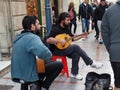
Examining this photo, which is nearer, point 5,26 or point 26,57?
point 26,57

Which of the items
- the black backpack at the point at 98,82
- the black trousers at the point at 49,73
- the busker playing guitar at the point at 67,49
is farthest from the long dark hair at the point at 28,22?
the busker playing guitar at the point at 67,49

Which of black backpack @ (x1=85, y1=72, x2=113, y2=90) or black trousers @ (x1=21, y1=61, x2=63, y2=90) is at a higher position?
black trousers @ (x1=21, y1=61, x2=63, y2=90)

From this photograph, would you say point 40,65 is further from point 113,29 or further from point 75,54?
point 75,54

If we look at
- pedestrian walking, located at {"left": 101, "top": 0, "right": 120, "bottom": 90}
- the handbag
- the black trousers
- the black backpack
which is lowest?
the black backpack

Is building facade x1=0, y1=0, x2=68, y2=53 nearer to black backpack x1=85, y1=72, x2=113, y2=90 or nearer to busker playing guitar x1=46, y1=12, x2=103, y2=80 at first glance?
busker playing guitar x1=46, y1=12, x2=103, y2=80

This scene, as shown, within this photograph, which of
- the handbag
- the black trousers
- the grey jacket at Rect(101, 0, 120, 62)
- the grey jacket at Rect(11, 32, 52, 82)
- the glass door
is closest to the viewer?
the grey jacket at Rect(101, 0, 120, 62)

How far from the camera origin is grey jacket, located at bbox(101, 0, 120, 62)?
140 inches

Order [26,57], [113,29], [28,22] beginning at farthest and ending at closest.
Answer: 1. [28,22]
2. [26,57]
3. [113,29]

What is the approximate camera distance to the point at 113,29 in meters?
3.61

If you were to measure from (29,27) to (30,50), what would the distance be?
1.30ft

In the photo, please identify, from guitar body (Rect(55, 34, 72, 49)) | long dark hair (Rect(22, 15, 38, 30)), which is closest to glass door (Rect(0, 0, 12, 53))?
guitar body (Rect(55, 34, 72, 49))

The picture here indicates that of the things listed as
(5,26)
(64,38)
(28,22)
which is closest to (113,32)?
(28,22)

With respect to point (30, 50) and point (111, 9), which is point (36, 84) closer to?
point (30, 50)

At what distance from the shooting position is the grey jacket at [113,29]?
3.56 metres
